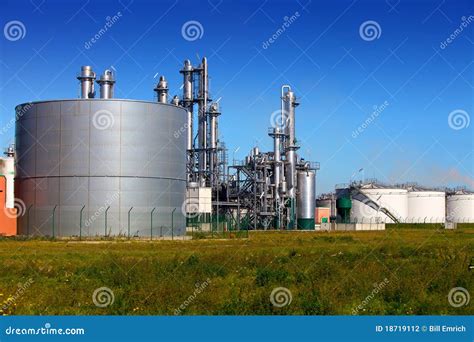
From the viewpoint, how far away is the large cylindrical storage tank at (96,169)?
51094mm

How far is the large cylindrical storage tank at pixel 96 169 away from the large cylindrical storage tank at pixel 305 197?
33635 mm

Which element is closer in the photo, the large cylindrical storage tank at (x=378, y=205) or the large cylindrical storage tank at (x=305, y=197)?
the large cylindrical storage tank at (x=305, y=197)

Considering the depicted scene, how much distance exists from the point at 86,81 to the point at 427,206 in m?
68.6

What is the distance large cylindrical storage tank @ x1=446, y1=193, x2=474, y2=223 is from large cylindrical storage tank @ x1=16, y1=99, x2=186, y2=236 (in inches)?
2877

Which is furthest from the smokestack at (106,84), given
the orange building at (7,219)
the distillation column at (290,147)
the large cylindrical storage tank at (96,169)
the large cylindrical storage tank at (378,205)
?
the large cylindrical storage tank at (378,205)

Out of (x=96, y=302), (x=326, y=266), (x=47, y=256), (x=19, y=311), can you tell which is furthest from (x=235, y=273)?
(x=47, y=256)

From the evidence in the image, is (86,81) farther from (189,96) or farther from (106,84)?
(189,96)

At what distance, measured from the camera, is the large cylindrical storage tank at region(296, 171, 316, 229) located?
8619 centimetres

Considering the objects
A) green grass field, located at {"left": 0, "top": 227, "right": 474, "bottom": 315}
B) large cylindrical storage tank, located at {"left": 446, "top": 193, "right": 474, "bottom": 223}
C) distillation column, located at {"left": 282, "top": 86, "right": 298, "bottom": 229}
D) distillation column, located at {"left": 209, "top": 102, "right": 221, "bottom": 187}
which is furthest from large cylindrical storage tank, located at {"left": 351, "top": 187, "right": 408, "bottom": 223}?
green grass field, located at {"left": 0, "top": 227, "right": 474, "bottom": 315}

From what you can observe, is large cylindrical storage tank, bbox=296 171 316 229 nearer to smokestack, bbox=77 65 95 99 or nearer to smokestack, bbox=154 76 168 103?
smokestack, bbox=154 76 168 103

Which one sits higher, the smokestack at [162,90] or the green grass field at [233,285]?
the smokestack at [162,90]

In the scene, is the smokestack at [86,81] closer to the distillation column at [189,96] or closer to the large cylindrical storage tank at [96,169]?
the large cylindrical storage tank at [96,169]

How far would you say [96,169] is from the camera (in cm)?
5159

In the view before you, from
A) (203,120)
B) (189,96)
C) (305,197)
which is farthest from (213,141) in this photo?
(305,197)
